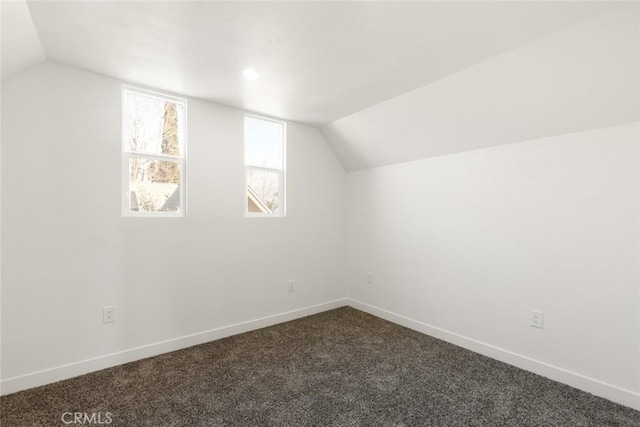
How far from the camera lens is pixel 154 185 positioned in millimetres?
2729

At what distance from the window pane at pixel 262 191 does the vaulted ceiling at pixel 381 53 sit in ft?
2.93

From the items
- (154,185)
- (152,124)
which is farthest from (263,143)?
(154,185)

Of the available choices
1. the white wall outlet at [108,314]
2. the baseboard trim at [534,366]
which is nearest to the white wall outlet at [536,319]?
the baseboard trim at [534,366]

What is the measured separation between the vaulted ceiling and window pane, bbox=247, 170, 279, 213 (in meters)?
0.89

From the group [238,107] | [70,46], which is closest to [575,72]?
[238,107]

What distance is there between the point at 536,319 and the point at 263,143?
3.08 m

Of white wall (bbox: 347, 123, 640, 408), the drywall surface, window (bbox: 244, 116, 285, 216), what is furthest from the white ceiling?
white wall (bbox: 347, 123, 640, 408)

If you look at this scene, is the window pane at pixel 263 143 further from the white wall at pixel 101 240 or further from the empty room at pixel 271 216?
the white wall at pixel 101 240

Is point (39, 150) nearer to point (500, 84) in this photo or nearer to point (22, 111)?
point (22, 111)

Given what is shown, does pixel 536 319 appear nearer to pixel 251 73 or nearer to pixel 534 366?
pixel 534 366

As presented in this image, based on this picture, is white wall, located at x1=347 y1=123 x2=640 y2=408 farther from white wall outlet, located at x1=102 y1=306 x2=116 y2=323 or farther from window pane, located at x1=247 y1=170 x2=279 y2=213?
white wall outlet, located at x1=102 y1=306 x2=116 y2=323

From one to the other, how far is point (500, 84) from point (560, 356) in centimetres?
206

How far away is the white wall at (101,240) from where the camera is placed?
2.12m

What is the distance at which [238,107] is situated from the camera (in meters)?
3.12
